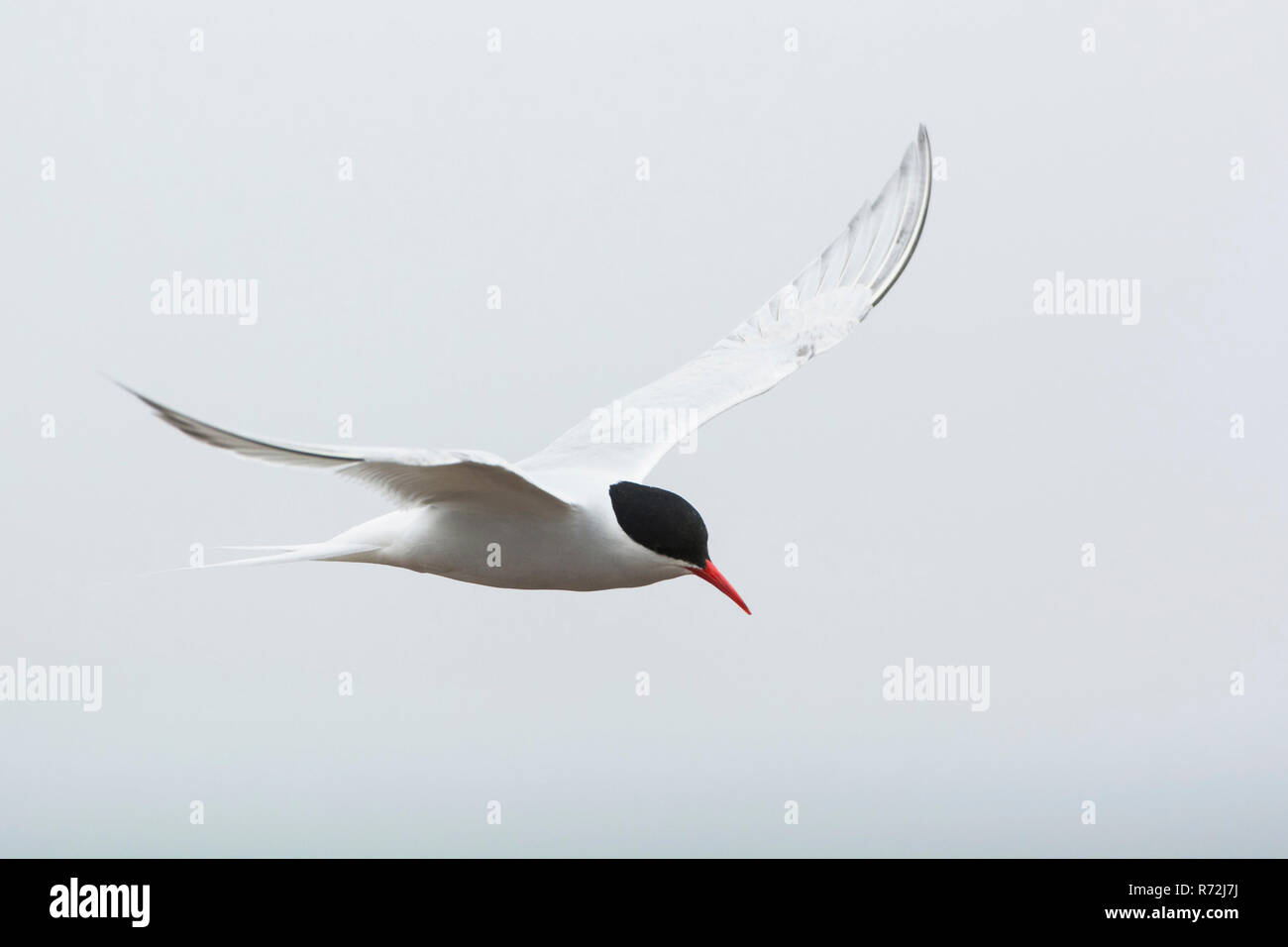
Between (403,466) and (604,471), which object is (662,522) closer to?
(604,471)

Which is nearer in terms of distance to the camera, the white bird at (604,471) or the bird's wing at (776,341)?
the white bird at (604,471)

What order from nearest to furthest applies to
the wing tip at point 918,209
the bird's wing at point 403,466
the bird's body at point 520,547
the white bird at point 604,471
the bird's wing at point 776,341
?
the bird's wing at point 403,466 < the white bird at point 604,471 < the bird's body at point 520,547 < the bird's wing at point 776,341 < the wing tip at point 918,209

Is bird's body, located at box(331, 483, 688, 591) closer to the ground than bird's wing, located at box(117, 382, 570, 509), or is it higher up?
closer to the ground

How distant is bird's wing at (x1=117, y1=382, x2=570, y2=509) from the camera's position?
3527 millimetres

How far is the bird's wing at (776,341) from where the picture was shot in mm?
5723

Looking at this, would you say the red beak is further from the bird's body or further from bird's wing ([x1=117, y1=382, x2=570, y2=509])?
bird's wing ([x1=117, y1=382, x2=570, y2=509])

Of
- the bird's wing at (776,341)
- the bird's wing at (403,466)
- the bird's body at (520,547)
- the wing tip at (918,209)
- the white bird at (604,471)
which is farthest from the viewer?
the wing tip at (918,209)

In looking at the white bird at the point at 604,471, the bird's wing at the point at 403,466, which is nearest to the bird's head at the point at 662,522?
the white bird at the point at 604,471

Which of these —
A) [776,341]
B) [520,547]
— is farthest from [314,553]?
[776,341]

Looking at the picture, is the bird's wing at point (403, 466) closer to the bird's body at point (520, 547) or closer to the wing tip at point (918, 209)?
the bird's body at point (520, 547)

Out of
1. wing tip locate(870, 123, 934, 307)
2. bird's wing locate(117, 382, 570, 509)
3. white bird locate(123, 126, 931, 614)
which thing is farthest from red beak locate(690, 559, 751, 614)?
wing tip locate(870, 123, 934, 307)

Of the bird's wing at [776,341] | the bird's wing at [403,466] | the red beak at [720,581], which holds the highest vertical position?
the bird's wing at [776,341]

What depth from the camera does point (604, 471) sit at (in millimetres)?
5406

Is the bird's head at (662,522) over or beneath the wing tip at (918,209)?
beneath
